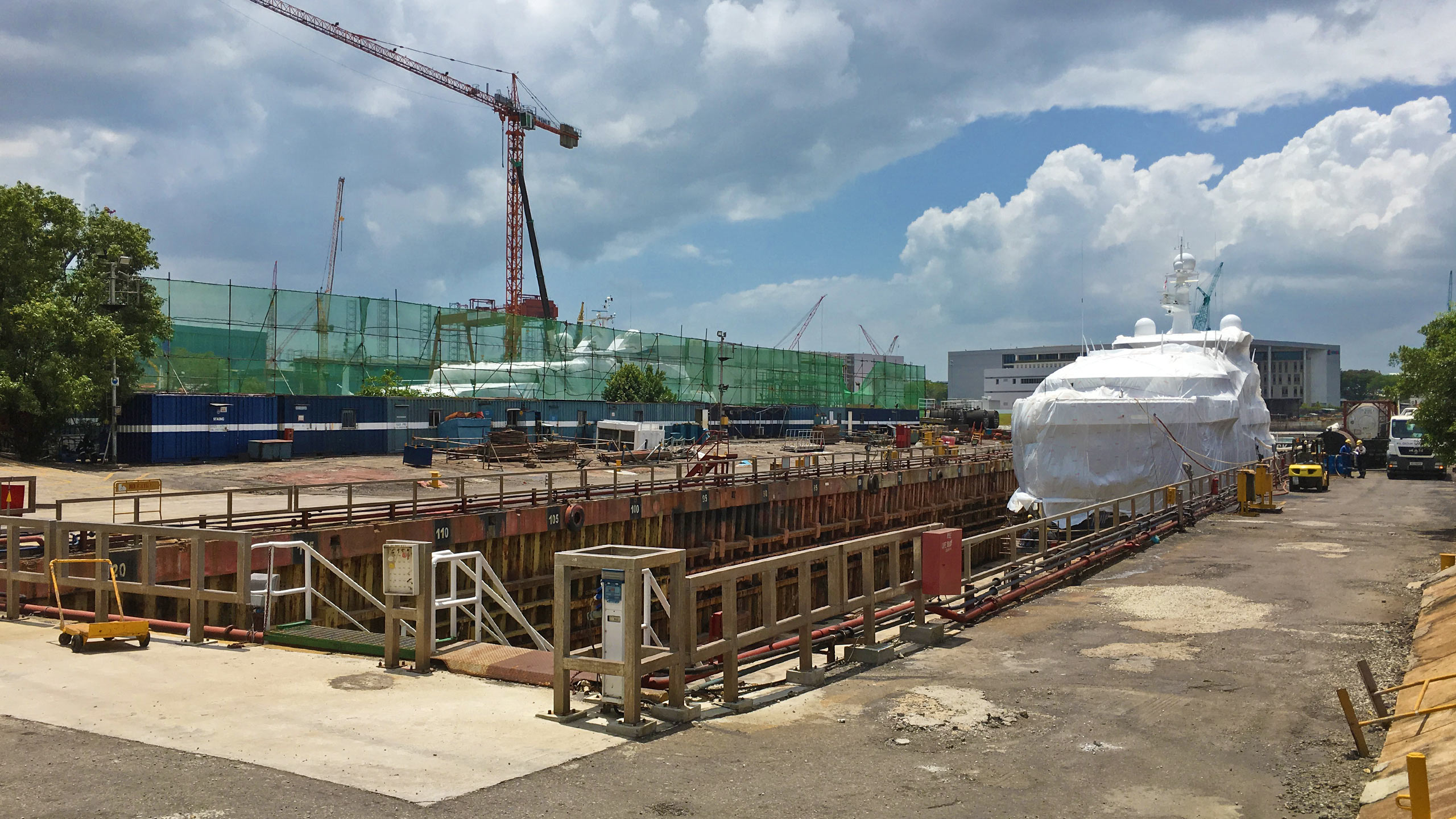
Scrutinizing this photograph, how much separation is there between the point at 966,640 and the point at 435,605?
624cm

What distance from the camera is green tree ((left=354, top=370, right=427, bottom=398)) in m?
59.5

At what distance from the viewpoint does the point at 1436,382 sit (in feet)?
75.3

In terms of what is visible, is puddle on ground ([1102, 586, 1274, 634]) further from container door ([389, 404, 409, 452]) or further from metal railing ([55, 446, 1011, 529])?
container door ([389, 404, 409, 452])

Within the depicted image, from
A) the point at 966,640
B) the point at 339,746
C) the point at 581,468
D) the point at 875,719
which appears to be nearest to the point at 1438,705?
the point at 875,719

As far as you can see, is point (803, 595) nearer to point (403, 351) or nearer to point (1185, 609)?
point (1185, 609)

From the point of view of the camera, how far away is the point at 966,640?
11.9 metres

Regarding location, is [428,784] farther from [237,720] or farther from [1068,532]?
[1068,532]

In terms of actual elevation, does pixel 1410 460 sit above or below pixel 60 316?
below

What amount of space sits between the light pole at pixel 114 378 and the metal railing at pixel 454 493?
→ 915 centimetres

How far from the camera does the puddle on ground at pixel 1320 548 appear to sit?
1905 centimetres

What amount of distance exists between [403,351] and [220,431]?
24.7 m

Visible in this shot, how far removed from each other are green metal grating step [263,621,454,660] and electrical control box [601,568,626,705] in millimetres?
2915

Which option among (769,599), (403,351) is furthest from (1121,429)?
(403,351)

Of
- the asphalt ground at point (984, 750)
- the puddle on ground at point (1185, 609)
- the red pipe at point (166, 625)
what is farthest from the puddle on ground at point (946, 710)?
the red pipe at point (166, 625)
